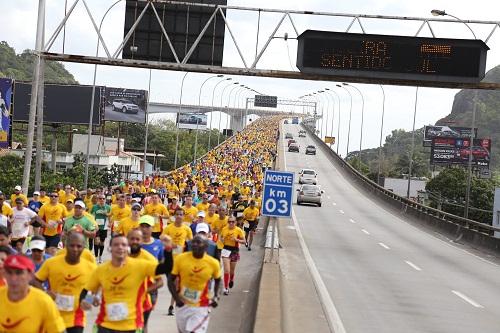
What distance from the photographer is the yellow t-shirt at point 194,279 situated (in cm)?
940

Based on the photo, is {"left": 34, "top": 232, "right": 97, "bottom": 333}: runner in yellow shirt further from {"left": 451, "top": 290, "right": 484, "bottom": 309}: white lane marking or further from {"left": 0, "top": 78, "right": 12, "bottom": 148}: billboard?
{"left": 0, "top": 78, "right": 12, "bottom": 148}: billboard

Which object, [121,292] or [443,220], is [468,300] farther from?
[443,220]

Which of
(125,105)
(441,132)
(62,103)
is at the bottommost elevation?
(62,103)

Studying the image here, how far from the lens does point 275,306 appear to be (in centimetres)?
1188

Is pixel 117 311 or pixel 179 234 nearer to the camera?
pixel 117 311

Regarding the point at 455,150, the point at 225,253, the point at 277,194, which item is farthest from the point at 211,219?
the point at 455,150

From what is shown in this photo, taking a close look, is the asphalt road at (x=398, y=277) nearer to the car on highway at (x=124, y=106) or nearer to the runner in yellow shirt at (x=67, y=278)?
the runner in yellow shirt at (x=67, y=278)

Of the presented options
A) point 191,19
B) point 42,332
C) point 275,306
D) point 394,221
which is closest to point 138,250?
point 42,332

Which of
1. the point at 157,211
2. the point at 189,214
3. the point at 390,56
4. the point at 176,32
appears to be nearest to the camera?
the point at 157,211

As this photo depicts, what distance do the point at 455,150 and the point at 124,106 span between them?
3932cm

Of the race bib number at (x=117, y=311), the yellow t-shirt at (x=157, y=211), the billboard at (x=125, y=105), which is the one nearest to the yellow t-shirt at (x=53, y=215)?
the yellow t-shirt at (x=157, y=211)

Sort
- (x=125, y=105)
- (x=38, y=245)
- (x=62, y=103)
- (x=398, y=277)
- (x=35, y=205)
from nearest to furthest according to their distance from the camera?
(x=38, y=245) → (x=35, y=205) → (x=398, y=277) → (x=62, y=103) → (x=125, y=105)

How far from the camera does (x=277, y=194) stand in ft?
63.1

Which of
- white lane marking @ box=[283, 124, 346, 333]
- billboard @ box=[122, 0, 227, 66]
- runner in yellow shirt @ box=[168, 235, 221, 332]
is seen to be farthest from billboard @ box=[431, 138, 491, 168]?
runner in yellow shirt @ box=[168, 235, 221, 332]
